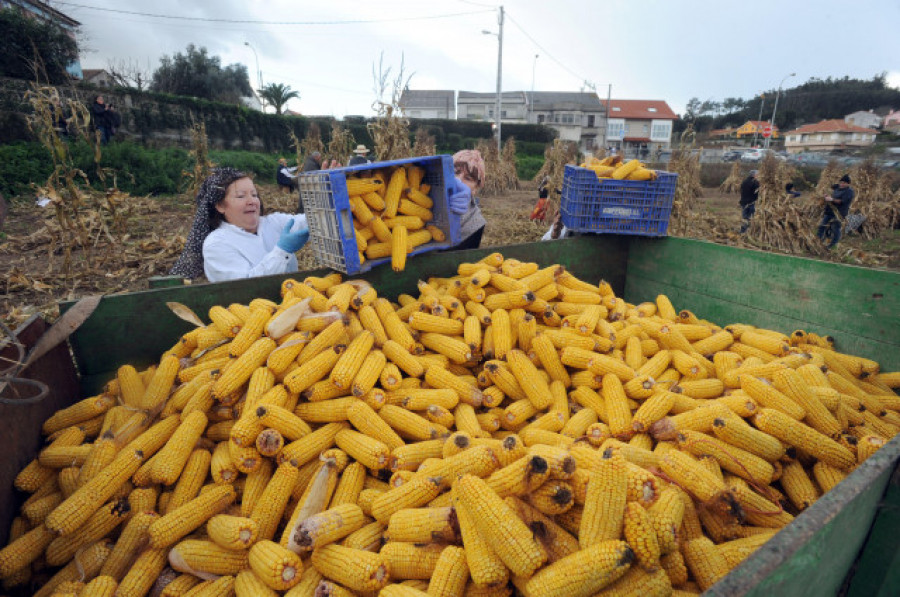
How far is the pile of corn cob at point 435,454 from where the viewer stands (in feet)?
5.27

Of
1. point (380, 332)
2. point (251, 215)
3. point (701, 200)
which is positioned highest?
point (251, 215)

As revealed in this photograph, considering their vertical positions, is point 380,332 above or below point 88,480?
above

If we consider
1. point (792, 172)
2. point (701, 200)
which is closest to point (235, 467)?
point (792, 172)

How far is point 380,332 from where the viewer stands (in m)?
2.96

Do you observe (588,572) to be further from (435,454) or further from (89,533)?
(89,533)

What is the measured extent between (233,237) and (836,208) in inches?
582

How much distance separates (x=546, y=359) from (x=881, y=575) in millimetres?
1698

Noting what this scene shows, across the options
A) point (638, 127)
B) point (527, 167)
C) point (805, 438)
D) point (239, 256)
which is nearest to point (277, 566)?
point (805, 438)

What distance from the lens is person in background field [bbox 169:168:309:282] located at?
4105mm

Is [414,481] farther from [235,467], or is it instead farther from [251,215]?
[251,215]

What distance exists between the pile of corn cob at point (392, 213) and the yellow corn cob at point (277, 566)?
2.19 meters

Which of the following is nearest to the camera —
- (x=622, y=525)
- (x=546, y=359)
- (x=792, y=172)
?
(x=622, y=525)

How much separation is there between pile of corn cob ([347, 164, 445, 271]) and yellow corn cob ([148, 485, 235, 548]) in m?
1.94

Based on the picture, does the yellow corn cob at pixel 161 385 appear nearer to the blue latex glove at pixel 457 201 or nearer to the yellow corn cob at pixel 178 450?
the yellow corn cob at pixel 178 450
